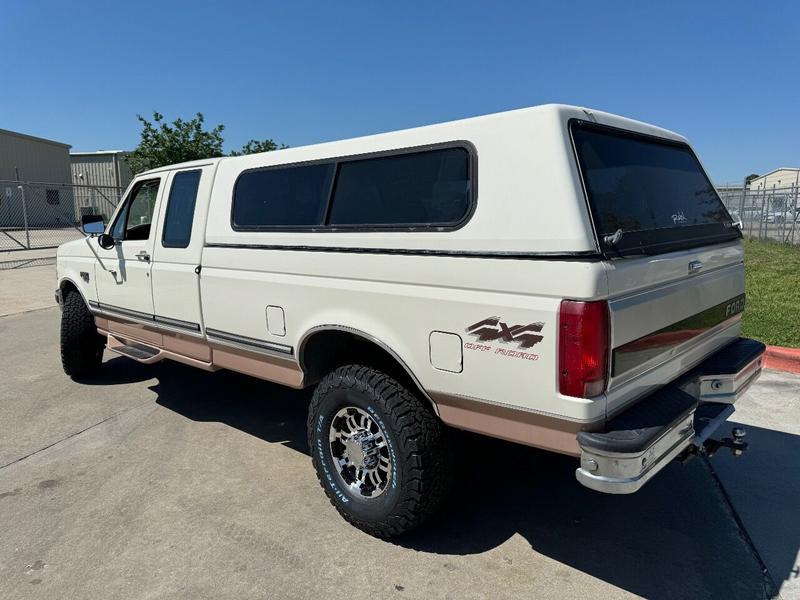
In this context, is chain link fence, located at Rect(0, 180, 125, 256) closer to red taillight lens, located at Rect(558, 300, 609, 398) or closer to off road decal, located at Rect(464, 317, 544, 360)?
off road decal, located at Rect(464, 317, 544, 360)

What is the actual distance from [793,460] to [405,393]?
290 cm

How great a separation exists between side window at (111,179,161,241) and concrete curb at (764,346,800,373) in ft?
19.9

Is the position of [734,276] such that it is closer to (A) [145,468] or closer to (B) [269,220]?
(B) [269,220]

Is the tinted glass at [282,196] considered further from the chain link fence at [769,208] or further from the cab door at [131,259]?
the chain link fence at [769,208]

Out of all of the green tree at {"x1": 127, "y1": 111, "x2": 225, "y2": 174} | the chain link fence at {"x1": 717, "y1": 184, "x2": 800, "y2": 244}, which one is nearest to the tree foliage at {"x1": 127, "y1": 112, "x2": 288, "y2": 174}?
the green tree at {"x1": 127, "y1": 111, "x2": 225, "y2": 174}

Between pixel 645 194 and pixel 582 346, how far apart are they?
1214mm

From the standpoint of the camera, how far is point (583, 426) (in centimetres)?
235

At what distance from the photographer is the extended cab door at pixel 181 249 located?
4.15 m

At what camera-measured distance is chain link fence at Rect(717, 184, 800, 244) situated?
1758 cm

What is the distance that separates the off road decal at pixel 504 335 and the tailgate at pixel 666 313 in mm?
319

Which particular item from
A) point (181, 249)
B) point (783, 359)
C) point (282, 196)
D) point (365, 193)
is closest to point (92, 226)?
point (181, 249)

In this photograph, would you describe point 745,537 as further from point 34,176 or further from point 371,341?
point 34,176

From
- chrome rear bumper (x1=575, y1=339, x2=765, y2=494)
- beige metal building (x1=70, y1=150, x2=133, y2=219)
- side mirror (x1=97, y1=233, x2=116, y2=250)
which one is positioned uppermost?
beige metal building (x1=70, y1=150, x2=133, y2=219)

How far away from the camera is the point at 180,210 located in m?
4.39
